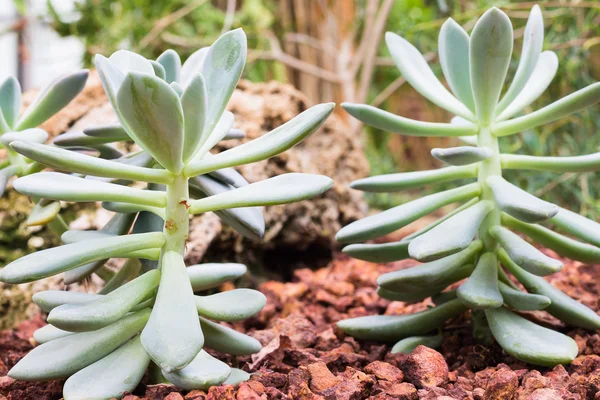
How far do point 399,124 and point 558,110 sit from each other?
8.7 inches

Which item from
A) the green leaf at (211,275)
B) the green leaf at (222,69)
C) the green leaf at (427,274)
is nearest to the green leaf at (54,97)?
the green leaf at (222,69)

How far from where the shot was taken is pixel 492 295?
0.79 m

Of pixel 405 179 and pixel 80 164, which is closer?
pixel 80 164

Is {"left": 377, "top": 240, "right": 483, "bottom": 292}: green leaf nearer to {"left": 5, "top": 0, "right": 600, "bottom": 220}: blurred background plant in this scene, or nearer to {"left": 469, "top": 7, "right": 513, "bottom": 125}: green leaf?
{"left": 469, "top": 7, "right": 513, "bottom": 125}: green leaf

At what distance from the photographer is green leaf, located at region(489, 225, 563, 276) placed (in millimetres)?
724

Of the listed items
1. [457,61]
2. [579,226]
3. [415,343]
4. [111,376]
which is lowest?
[415,343]

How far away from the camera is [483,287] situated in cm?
81

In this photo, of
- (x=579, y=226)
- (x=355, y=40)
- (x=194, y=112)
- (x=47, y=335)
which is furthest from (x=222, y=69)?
(x=355, y=40)

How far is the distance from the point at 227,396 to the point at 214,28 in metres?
2.18

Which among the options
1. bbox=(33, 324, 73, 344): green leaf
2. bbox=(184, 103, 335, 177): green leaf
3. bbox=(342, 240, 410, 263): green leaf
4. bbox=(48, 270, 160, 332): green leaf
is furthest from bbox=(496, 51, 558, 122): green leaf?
bbox=(33, 324, 73, 344): green leaf

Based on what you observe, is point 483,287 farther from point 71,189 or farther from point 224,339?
point 71,189

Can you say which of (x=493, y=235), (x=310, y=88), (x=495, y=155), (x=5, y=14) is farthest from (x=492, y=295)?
(x=5, y=14)

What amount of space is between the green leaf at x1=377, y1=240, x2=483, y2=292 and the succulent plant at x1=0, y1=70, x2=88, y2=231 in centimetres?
49

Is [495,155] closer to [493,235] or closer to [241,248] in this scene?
[493,235]
